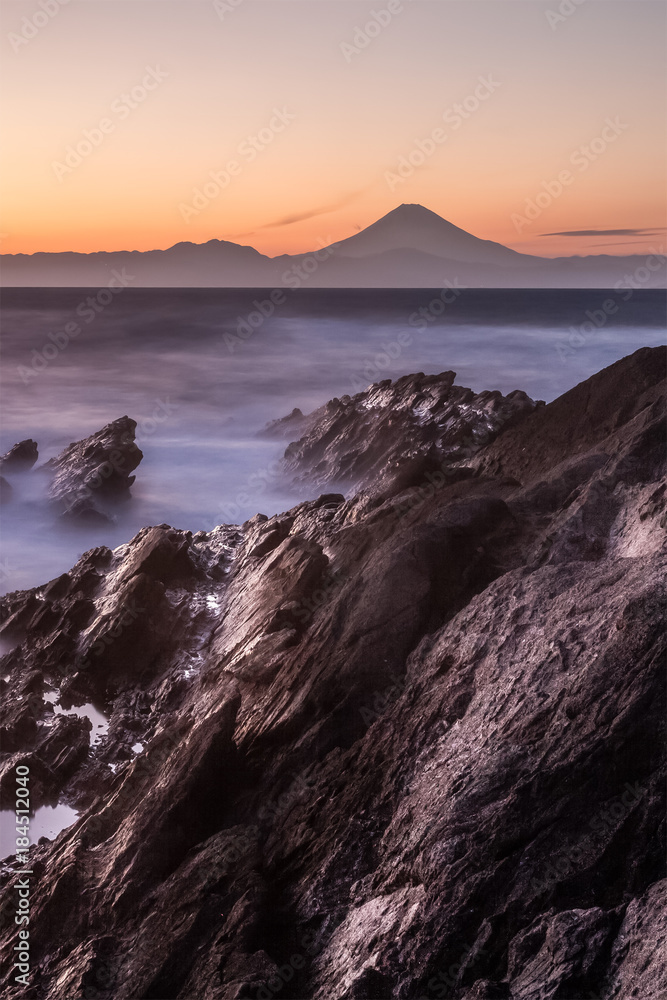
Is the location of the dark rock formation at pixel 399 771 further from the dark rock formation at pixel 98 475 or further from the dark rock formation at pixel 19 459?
the dark rock formation at pixel 19 459

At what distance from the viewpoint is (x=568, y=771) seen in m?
11.0

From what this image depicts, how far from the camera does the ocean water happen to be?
40812 millimetres

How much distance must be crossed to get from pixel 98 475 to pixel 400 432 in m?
16.1

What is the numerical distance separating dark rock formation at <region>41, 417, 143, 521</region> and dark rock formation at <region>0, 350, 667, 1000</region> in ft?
56.7

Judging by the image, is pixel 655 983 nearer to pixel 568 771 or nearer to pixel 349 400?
pixel 568 771

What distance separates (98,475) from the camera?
3962 centimetres

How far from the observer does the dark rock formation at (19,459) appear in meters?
44.3

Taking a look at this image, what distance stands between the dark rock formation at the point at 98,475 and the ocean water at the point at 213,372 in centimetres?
104

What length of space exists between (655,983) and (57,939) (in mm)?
10366
